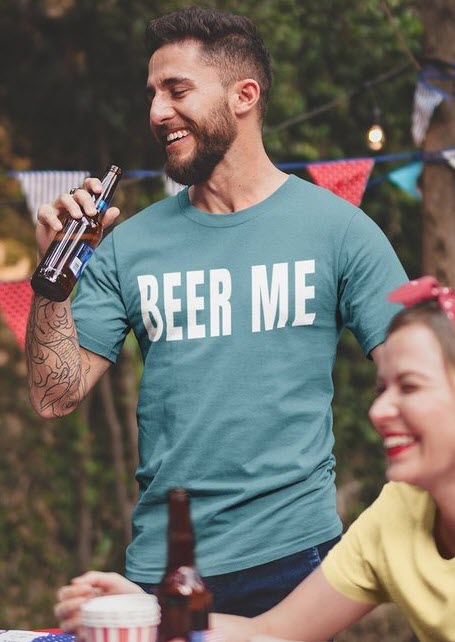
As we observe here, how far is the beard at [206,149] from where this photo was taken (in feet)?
8.46

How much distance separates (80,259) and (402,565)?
2.70ft

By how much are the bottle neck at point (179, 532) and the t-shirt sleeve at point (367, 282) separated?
95 centimetres

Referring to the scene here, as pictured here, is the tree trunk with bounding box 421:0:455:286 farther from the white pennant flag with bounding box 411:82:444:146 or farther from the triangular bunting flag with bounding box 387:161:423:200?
the triangular bunting flag with bounding box 387:161:423:200

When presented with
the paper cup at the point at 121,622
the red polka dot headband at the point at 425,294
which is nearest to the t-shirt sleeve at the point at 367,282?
the red polka dot headband at the point at 425,294

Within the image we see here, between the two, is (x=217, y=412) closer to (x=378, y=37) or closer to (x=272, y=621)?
(x=272, y=621)

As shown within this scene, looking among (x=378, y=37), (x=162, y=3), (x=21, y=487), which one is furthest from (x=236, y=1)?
(x=21, y=487)

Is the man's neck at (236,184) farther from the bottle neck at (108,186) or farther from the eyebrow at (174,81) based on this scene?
the bottle neck at (108,186)

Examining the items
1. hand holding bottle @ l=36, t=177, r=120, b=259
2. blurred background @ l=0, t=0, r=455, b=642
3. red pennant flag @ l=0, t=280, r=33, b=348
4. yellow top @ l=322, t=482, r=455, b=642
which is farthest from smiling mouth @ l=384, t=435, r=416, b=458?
blurred background @ l=0, t=0, r=455, b=642

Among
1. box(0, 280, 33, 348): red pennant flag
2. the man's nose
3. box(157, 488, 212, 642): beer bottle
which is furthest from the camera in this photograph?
box(0, 280, 33, 348): red pennant flag

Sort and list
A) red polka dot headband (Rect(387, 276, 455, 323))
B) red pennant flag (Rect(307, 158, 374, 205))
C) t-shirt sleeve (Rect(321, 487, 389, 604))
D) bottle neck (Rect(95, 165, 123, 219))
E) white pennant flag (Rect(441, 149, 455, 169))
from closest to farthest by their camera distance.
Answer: red polka dot headband (Rect(387, 276, 455, 323))
t-shirt sleeve (Rect(321, 487, 389, 604))
bottle neck (Rect(95, 165, 123, 219))
red pennant flag (Rect(307, 158, 374, 205))
white pennant flag (Rect(441, 149, 455, 169))

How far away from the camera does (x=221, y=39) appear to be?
8.88 feet

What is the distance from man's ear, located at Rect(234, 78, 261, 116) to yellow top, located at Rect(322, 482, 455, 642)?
1.11m

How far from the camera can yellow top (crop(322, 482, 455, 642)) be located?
5.72 ft

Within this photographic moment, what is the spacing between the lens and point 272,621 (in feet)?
6.15
